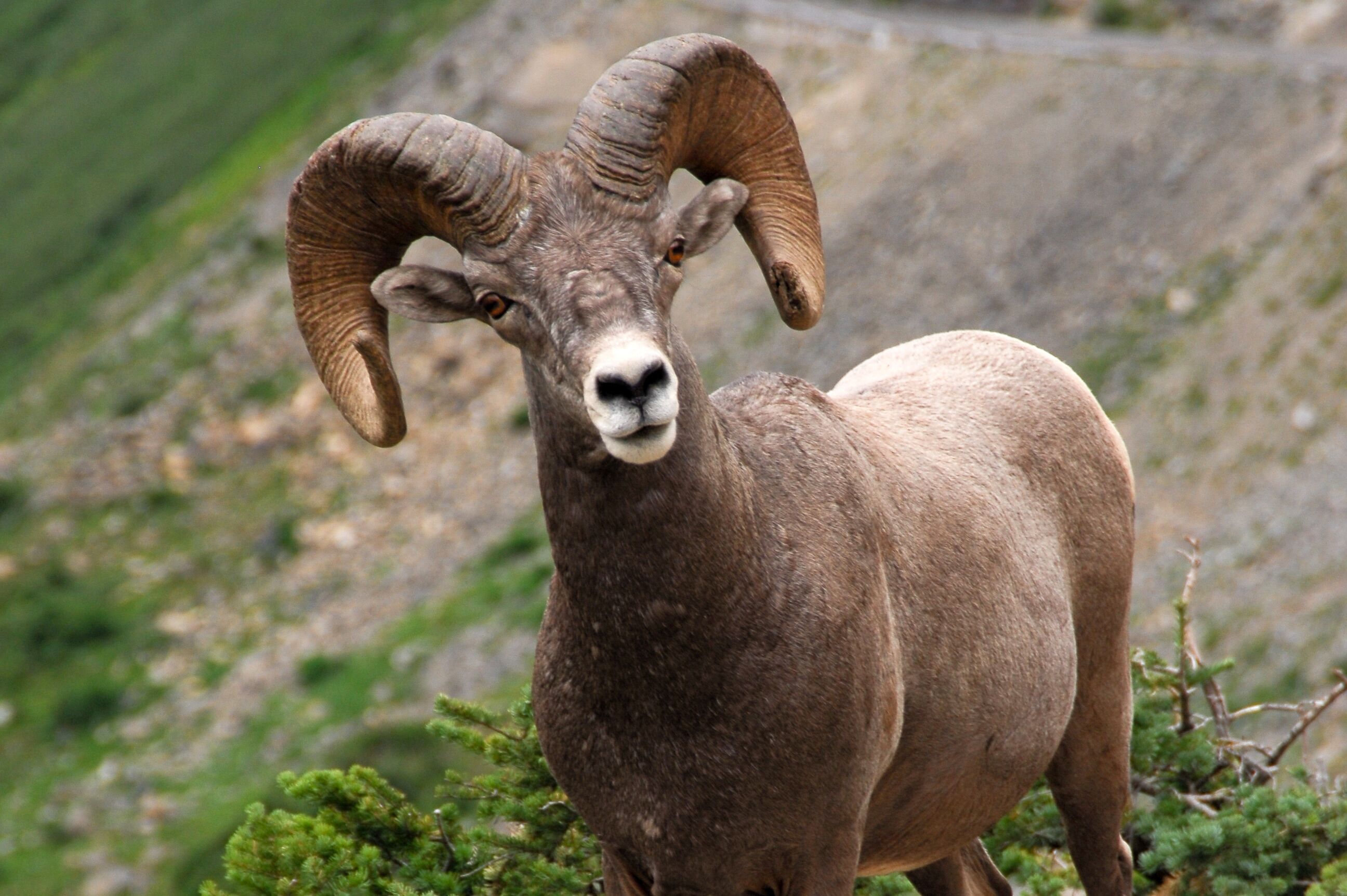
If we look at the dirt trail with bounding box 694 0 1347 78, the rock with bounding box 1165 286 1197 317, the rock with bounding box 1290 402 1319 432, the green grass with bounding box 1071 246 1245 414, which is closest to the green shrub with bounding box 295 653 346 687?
the green grass with bounding box 1071 246 1245 414

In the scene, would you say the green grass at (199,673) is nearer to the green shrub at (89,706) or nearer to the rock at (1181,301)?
the green shrub at (89,706)

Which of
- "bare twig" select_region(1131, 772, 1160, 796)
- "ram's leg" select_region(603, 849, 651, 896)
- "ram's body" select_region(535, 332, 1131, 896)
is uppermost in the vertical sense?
"ram's body" select_region(535, 332, 1131, 896)

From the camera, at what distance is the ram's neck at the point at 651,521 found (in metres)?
5.83

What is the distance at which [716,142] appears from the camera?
6.75 m

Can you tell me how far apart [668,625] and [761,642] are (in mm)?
331

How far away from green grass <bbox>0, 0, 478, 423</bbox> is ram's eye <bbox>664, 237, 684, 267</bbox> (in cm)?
4483

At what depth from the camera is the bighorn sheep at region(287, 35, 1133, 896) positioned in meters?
5.80

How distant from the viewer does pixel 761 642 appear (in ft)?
19.5

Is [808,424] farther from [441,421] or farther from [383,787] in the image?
[441,421]

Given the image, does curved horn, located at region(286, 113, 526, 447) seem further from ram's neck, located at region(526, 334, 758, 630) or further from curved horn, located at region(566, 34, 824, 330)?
ram's neck, located at region(526, 334, 758, 630)

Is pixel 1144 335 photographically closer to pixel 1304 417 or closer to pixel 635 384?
pixel 1304 417

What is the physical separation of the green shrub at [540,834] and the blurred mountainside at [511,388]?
1443cm

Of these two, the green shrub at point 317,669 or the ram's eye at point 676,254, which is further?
the green shrub at point 317,669

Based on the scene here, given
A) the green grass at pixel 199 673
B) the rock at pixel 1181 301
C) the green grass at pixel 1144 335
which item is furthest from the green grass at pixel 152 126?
the rock at pixel 1181 301
